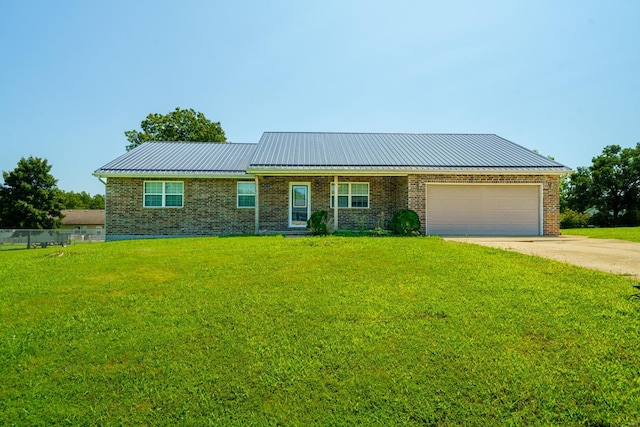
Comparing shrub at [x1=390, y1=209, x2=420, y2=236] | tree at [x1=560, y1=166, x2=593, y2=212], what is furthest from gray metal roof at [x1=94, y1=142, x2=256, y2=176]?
tree at [x1=560, y1=166, x2=593, y2=212]

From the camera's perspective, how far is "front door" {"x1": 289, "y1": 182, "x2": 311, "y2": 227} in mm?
16516

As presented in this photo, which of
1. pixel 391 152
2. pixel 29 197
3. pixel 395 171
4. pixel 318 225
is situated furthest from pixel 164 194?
pixel 29 197

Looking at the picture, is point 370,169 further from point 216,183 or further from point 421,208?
point 216,183

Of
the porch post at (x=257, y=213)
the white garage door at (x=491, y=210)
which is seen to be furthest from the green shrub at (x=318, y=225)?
the white garage door at (x=491, y=210)

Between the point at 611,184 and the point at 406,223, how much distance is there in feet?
93.8

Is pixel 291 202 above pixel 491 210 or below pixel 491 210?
above

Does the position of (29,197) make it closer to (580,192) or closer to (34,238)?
(34,238)

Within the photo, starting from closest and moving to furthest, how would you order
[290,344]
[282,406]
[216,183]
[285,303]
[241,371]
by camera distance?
1. [282,406]
2. [241,371]
3. [290,344]
4. [285,303]
5. [216,183]

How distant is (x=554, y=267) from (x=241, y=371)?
6158 mm

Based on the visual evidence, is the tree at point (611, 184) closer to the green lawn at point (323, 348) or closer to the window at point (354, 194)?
the window at point (354, 194)

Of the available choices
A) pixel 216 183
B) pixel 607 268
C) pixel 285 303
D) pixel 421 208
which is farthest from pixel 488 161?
pixel 285 303

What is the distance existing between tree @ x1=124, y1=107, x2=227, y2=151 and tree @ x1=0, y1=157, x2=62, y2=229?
9035mm

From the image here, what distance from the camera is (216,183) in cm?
1645

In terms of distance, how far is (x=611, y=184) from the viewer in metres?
33.4
